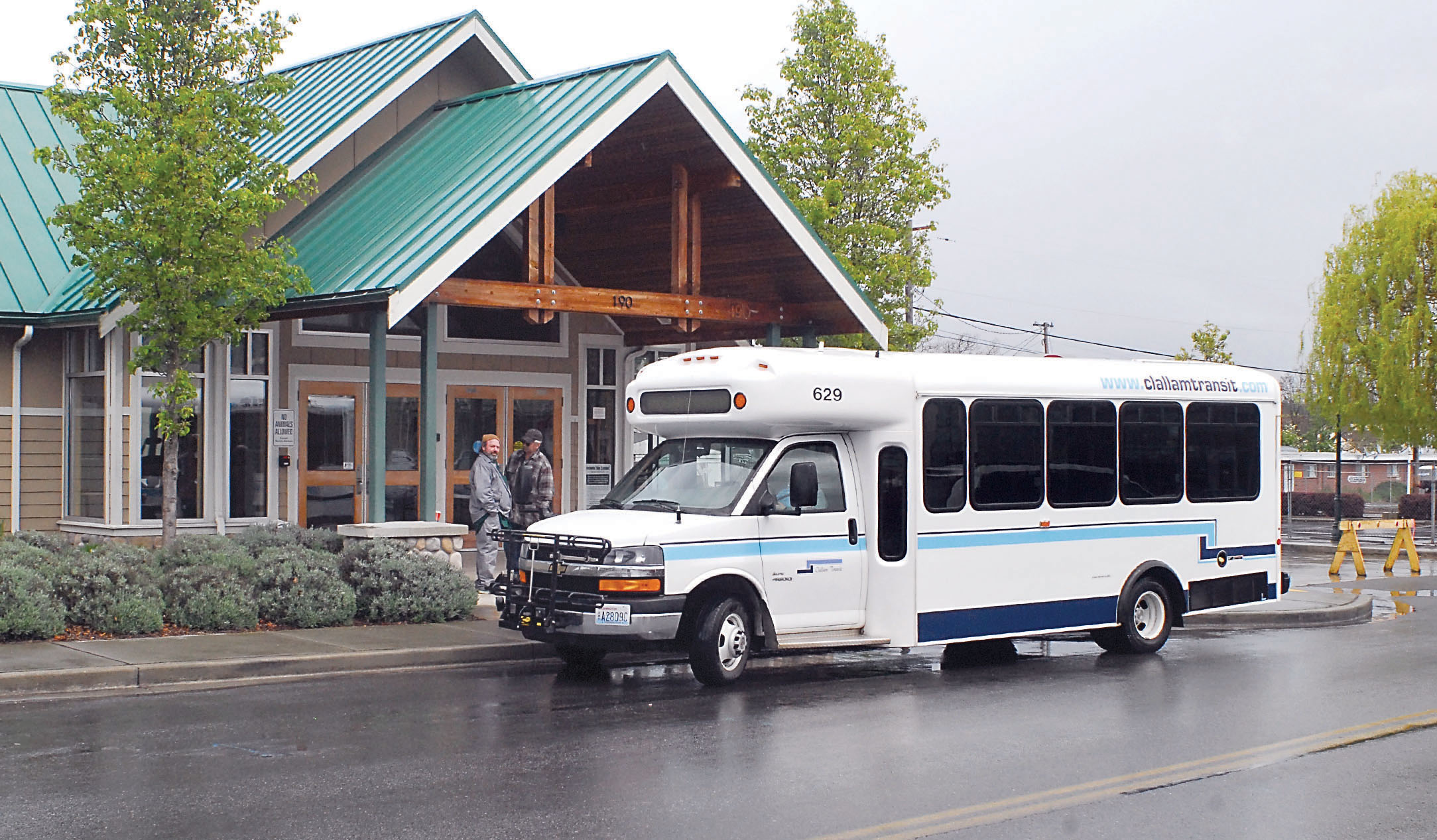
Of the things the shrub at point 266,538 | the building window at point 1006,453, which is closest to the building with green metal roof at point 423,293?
the shrub at point 266,538

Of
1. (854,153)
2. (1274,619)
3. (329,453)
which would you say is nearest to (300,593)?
(329,453)

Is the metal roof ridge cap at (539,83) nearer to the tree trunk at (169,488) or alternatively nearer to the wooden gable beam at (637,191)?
the wooden gable beam at (637,191)

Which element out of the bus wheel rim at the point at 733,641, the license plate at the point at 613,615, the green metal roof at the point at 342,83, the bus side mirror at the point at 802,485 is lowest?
the bus wheel rim at the point at 733,641

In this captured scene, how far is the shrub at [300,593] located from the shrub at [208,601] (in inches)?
6.7

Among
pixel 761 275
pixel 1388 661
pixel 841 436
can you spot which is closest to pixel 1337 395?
pixel 761 275

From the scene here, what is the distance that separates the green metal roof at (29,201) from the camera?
17703 millimetres

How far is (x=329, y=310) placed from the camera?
15.9 metres

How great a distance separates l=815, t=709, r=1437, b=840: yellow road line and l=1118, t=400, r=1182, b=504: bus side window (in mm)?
3954

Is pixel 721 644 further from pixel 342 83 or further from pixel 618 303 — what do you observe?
pixel 342 83

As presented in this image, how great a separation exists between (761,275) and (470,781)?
1224cm

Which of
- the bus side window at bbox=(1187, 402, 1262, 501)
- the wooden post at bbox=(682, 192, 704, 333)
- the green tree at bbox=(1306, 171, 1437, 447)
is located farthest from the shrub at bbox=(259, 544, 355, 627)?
the green tree at bbox=(1306, 171, 1437, 447)

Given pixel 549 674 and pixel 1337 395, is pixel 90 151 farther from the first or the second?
pixel 1337 395

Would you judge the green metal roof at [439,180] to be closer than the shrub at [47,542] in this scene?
No

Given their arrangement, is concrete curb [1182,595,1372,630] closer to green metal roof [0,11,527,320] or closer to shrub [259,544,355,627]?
shrub [259,544,355,627]
